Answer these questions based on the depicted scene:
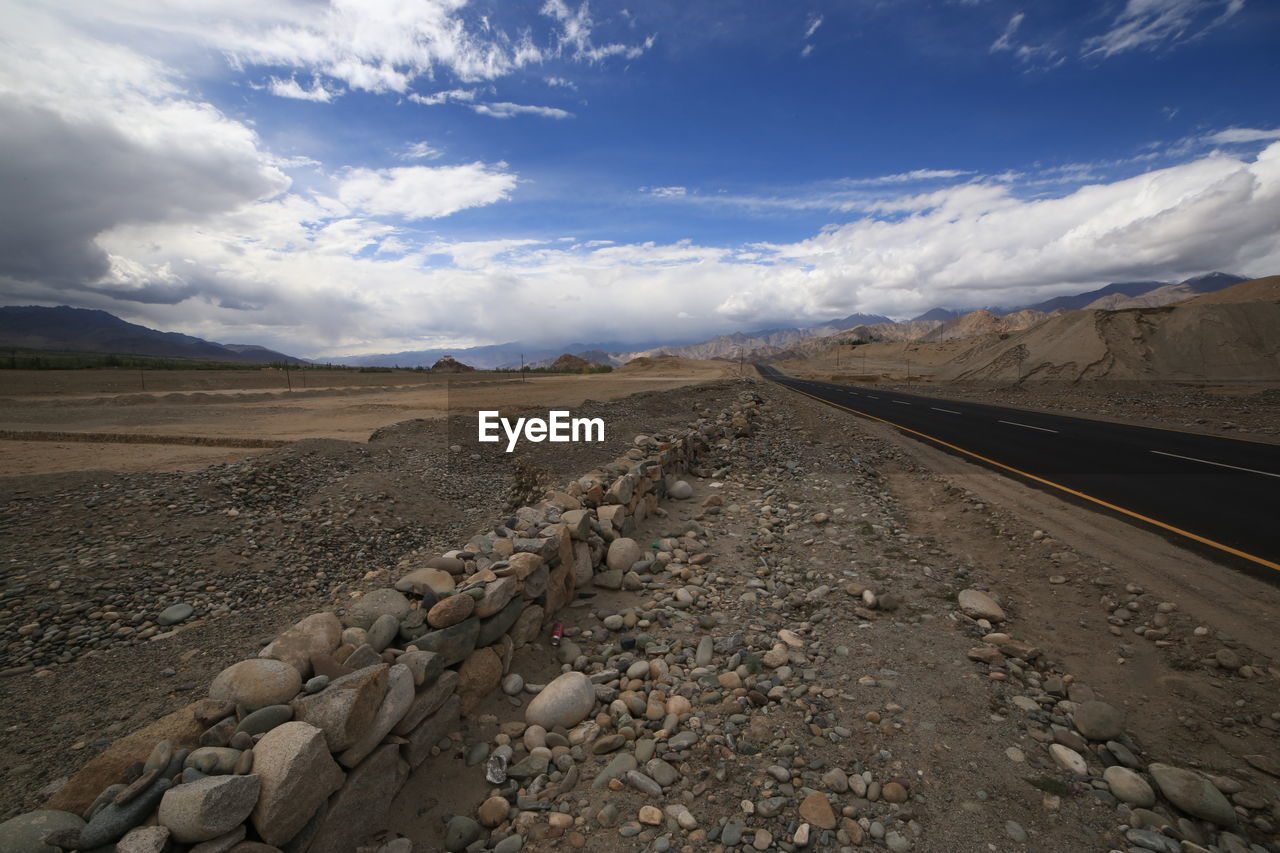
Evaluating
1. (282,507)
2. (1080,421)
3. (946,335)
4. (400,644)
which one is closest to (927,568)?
(400,644)

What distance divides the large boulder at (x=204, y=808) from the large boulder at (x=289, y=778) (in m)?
0.10

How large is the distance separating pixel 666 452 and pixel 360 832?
294 inches

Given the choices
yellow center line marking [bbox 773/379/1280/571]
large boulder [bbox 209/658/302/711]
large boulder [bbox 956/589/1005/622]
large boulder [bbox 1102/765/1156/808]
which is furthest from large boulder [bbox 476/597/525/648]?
yellow center line marking [bbox 773/379/1280/571]

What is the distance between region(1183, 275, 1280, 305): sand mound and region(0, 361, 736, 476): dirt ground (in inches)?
1842

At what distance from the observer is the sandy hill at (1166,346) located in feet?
99.4

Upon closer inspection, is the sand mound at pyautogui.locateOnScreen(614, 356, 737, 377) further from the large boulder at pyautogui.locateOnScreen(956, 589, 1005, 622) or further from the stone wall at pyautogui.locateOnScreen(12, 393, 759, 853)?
the stone wall at pyautogui.locateOnScreen(12, 393, 759, 853)

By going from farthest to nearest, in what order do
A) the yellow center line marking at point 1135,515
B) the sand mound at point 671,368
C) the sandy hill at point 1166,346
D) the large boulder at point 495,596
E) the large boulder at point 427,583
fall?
the sand mound at point 671,368 → the sandy hill at point 1166,346 → the yellow center line marking at point 1135,515 → the large boulder at point 427,583 → the large boulder at point 495,596

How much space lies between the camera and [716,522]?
8172mm

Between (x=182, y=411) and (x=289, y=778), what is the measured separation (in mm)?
27547

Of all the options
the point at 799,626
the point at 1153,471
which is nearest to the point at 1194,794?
the point at 799,626

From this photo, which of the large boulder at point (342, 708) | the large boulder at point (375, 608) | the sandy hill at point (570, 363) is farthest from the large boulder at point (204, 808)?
the sandy hill at point (570, 363)

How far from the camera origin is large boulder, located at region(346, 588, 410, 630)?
384 centimetres

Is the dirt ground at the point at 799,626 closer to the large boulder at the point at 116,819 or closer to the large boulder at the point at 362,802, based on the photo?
the large boulder at the point at 362,802

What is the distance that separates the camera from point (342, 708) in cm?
286
